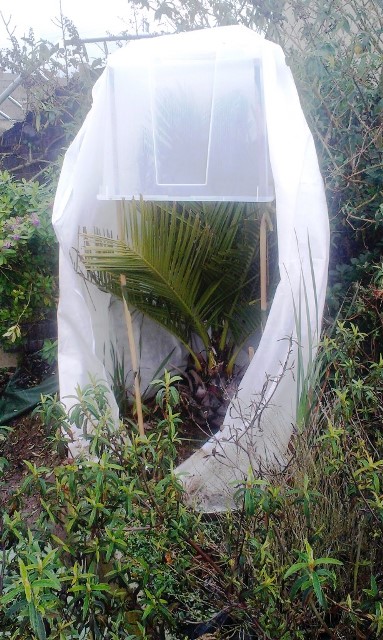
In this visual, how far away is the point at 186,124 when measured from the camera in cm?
246

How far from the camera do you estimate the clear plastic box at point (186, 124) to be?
2.38 metres

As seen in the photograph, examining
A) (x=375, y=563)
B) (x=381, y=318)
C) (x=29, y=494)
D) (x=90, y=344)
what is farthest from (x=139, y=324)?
(x=375, y=563)

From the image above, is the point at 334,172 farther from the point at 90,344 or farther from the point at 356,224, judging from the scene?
the point at 90,344

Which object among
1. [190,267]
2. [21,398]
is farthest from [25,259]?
[190,267]

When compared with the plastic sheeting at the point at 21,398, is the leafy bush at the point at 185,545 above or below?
above

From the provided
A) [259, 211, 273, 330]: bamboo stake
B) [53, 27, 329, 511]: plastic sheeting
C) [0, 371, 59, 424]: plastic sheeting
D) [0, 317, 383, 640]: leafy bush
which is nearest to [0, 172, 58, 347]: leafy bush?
[0, 371, 59, 424]: plastic sheeting

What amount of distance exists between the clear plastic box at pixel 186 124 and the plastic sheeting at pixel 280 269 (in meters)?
0.03

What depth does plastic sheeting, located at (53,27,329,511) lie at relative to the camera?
88.5 inches

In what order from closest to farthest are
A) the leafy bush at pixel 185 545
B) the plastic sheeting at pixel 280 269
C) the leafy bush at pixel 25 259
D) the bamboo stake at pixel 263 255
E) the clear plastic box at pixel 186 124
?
1. the leafy bush at pixel 185 545
2. the plastic sheeting at pixel 280 269
3. the clear plastic box at pixel 186 124
4. the bamboo stake at pixel 263 255
5. the leafy bush at pixel 25 259

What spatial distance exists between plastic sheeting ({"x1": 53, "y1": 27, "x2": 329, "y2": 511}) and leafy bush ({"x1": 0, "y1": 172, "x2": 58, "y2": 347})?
731 millimetres

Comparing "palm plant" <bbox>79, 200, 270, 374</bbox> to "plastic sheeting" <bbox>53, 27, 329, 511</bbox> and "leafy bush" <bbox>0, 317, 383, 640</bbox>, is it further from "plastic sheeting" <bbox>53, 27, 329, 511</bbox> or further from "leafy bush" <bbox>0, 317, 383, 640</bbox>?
"leafy bush" <bbox>0, 317, 383, 640</bbox>

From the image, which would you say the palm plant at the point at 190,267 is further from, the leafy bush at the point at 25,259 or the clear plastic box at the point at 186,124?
the leafy bush at the point at 25,259

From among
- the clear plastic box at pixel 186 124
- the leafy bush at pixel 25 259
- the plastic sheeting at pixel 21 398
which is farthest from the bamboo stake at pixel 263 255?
the plastic sheeting at pixel 21 398

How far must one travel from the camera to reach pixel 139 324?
321cm
